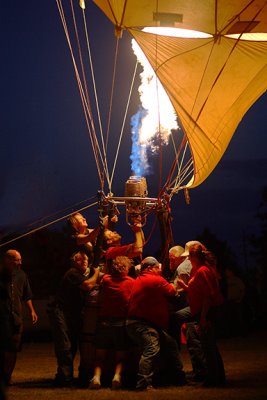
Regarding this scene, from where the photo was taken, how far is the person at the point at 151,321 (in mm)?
7617

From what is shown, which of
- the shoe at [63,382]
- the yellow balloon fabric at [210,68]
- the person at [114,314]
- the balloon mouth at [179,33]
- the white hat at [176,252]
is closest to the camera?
the person at [114,314]

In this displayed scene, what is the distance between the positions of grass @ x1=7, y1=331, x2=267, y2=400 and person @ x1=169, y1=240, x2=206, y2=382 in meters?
0.39

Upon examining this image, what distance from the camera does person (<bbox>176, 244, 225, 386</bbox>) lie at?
25.2 feet

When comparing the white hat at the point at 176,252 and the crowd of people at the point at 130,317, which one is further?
the white hat at the point at 176,252

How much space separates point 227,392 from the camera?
7254mm

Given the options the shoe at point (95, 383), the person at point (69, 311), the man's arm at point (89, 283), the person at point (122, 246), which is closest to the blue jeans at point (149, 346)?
the shoe at point (95, 383)

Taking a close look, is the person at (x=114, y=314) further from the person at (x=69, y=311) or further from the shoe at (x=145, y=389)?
the shoe at (x=145, y=389)

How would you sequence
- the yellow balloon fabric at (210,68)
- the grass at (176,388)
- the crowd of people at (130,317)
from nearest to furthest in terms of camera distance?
the grass at (176,388), the crowd of people at (130,317), the yellow balloon fabric at (210,68)

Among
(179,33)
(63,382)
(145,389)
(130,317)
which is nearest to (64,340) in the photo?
(63,382)

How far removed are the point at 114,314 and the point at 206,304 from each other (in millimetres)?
1021

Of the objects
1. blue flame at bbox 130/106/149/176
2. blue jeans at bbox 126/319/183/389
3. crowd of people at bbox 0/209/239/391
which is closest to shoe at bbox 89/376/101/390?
crowd of people at bbox 0/209/239/391

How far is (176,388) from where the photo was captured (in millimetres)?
7625

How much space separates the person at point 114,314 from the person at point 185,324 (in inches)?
26.5

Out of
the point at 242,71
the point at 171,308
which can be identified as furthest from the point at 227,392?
the point at 242,71
